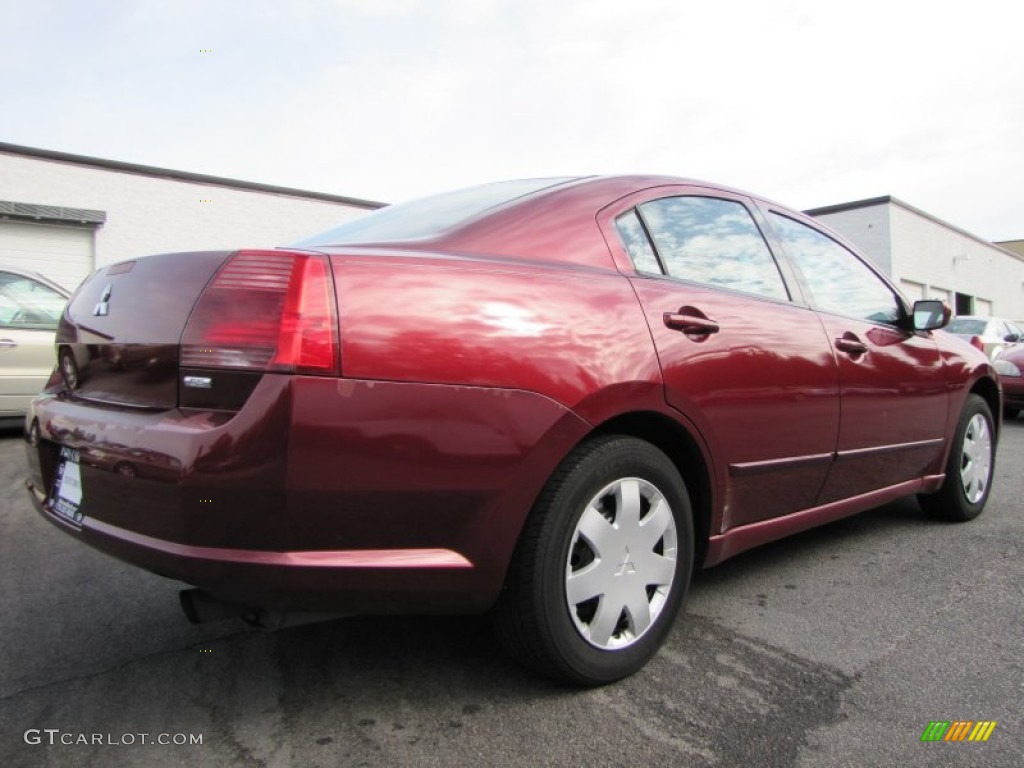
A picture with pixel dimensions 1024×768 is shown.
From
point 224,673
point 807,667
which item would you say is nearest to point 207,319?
point 224,673

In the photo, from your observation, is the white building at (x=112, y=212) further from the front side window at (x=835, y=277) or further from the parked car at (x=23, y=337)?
the front side window at (x=835, y=277)

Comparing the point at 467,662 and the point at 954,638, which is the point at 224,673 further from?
the point at 954,638

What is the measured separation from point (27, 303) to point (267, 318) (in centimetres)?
592

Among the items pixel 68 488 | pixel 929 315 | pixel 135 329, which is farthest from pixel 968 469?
pixel 68 488

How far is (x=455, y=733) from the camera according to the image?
1.89 m

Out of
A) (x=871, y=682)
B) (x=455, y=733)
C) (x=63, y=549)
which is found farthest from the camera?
(x=63, y=549)

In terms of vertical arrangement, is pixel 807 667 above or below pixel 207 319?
below

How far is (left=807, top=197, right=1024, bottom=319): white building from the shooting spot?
74.8 feet

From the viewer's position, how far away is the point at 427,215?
2.53 metres

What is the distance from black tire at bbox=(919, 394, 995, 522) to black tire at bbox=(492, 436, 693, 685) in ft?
7.54

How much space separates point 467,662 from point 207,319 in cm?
126

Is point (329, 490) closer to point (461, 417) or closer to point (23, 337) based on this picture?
point (461, 417)

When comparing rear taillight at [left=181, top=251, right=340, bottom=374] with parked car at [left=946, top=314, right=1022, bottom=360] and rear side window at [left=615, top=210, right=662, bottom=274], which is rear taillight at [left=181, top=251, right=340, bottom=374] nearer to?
rear side window at [left=615, top=210, right=662, bottom=274]

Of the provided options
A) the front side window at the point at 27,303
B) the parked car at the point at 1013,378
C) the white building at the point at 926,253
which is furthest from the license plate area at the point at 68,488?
the white building at the point at 926,253
